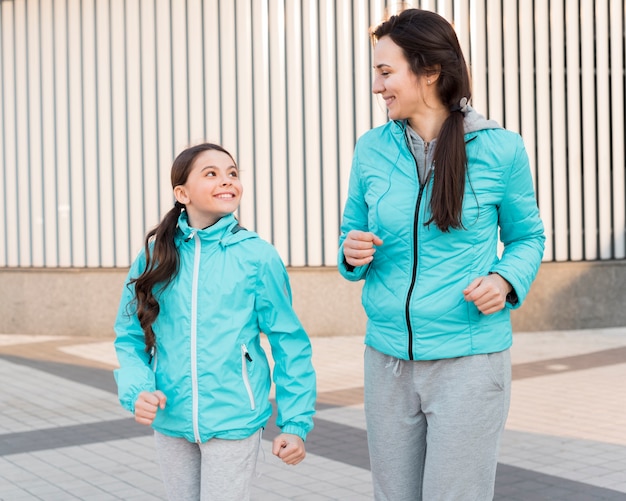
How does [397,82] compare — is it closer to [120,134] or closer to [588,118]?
[588,118]

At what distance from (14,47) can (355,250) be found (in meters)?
10.8

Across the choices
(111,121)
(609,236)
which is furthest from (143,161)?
(609,236)

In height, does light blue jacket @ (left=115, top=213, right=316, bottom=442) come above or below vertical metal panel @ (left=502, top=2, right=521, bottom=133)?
below

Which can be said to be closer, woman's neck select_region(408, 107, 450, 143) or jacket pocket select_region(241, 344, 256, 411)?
woman's neck select_region(408, 107, 450, 143)

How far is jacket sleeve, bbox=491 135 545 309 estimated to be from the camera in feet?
8.79

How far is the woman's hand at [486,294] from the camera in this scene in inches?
101

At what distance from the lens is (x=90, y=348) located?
10797 millimetres

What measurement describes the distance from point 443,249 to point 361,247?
0.71 feet

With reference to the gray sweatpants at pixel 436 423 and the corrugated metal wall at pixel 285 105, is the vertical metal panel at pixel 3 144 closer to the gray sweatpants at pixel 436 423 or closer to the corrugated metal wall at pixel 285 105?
the corrugated metal wall at pixel 285 105

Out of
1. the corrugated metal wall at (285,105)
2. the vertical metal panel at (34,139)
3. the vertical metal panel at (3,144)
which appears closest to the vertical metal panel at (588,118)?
the corrugated metal wall at (285,105)

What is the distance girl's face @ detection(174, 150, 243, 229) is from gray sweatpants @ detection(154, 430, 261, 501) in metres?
0.66

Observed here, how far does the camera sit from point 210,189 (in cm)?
299

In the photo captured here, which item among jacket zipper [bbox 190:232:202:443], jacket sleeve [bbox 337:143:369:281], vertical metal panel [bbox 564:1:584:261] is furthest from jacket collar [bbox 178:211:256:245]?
vertical metal panel [bbox 564:1:584:261]

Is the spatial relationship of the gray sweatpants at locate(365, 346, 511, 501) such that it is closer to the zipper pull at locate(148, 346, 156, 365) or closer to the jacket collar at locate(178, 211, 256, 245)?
the jacket collar at locate(178, 211, 256, 245)
